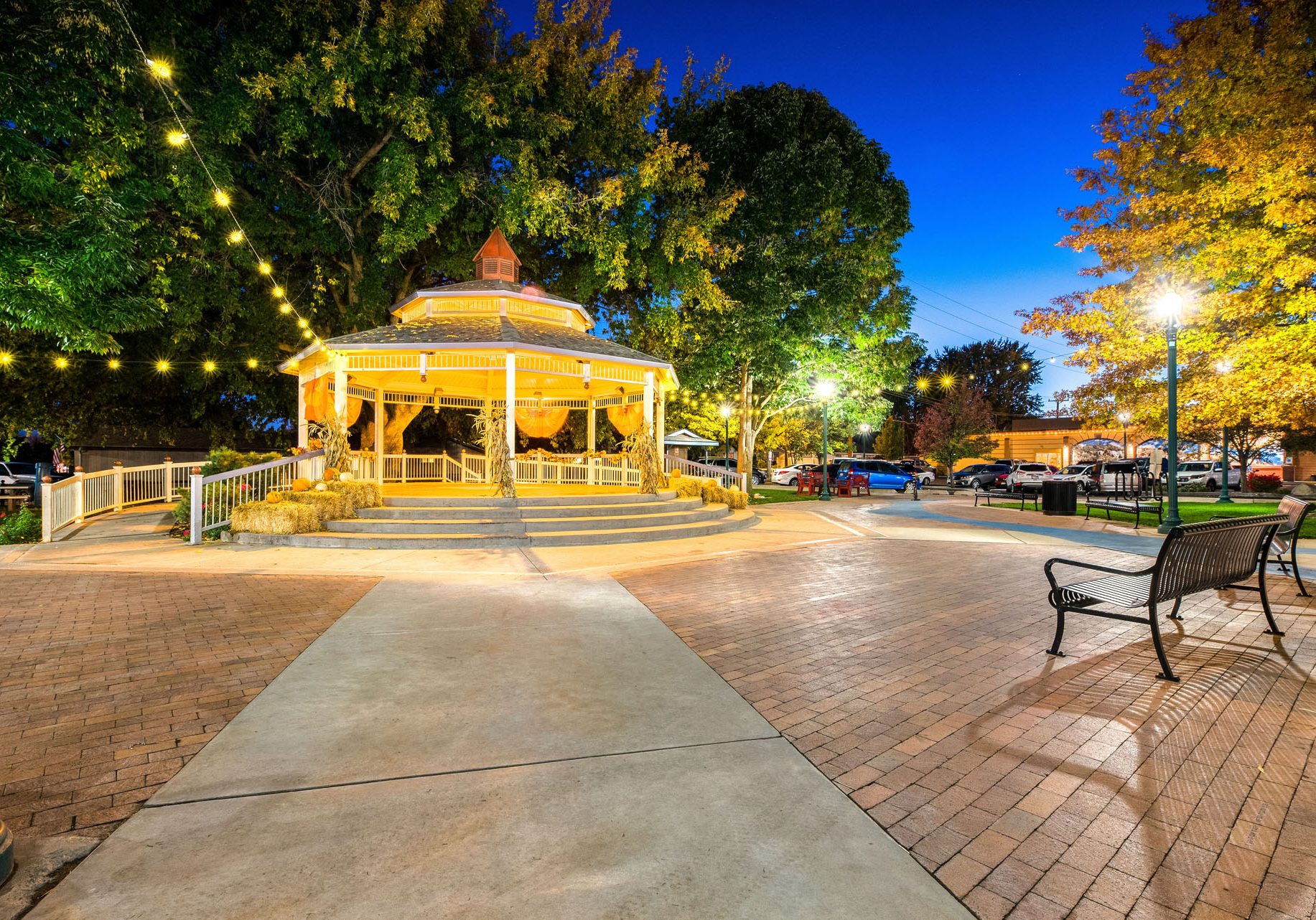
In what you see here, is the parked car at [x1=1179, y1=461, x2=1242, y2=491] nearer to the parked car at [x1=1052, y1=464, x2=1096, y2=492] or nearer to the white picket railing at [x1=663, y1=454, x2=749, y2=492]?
the parked car at [x1=1052, y1=464, x2=1096, y2=492]

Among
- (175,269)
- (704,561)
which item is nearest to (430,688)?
(704,561)

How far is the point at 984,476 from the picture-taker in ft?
105

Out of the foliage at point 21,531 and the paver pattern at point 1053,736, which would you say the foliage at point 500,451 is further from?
the foliage at point 21,531

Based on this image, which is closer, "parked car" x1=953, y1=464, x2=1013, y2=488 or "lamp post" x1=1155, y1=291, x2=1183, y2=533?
"lamp post" x1=1155, y1=291, x2=1183, y2=533

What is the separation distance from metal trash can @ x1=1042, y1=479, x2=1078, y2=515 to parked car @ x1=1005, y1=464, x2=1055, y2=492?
32.1 ft

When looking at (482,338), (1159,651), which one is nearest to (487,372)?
(482,338)

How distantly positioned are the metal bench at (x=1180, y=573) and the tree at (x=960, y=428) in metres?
36.1

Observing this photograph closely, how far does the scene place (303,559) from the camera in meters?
9.07

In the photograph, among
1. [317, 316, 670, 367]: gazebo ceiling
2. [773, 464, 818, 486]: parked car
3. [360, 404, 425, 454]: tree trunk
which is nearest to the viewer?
[317, 316, 670, 367]: gazebo ceiling

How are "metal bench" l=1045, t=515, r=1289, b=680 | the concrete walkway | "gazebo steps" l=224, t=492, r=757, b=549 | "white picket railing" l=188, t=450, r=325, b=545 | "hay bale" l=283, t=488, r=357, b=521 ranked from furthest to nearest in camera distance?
"hay bale" l=283, t=488, r=357, b=521 → "white picket railing" l=188, t=450, r=325, b=545 → "gazebo steps" l=224, t=492, r=757, b=549 → "metal bench" l=1045, t=515, r=1289, b=680 → the concrete walkway

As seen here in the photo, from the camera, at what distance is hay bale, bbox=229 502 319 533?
10.5m

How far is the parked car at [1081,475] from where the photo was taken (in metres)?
26.7

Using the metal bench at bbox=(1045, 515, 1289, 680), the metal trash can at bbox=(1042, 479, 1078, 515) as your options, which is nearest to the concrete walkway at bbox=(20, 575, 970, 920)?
the metal bench at bbox=(1045, 515, 1289, 680)

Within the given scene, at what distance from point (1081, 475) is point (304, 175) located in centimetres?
3327
